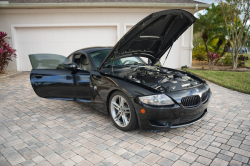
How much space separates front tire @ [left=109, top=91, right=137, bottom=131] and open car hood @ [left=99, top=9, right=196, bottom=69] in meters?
0.81

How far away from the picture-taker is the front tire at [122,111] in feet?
10.8

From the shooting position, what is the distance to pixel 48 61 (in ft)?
14.3

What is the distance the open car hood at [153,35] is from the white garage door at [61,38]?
242 inches

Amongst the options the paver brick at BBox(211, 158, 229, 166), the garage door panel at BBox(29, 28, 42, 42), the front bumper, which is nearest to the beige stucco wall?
the garage door panel at BBox(29, 28, 42, 42)

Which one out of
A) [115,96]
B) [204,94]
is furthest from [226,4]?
[115,96]

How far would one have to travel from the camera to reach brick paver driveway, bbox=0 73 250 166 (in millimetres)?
2736

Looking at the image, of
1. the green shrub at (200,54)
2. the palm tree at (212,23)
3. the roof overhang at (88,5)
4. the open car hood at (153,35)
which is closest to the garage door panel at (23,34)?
the roof overhang at (88,5)

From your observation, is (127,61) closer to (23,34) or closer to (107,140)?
(107,140)

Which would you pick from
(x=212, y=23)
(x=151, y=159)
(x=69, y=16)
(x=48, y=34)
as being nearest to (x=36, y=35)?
(x=48, y=34)

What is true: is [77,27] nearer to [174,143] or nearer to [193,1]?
[193,1]

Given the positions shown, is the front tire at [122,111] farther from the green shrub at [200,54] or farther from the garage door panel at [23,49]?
the green shrub at [200,54]

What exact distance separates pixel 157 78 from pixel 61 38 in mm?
8220

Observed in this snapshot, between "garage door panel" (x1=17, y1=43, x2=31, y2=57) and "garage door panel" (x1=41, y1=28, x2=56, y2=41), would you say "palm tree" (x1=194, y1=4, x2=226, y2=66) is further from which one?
"garage door panel" (x1=17, y1=43, x2=31, y2=57)

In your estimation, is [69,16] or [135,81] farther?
[69,16]
